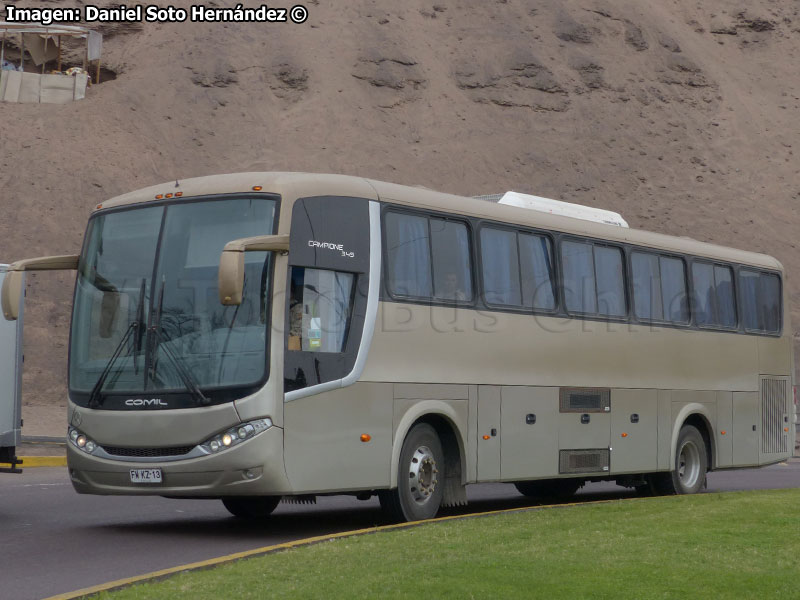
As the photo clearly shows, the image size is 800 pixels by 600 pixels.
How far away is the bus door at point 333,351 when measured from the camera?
39.7 ft

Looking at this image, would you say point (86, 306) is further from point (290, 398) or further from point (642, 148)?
point (642, 148)

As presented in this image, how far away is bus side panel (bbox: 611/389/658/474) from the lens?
16641 millimetres

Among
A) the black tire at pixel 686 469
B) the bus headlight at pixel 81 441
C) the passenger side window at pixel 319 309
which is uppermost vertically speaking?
the passenger side window at pixel 319 309

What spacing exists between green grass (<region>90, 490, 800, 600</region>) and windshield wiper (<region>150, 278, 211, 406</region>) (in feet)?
6.67

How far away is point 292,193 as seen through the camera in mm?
12312

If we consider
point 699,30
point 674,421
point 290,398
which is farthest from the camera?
point 699,30

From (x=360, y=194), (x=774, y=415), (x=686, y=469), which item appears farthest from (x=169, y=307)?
(x=774, y=415)

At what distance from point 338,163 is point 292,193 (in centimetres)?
3835

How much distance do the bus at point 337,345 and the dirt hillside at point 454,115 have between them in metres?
31.1

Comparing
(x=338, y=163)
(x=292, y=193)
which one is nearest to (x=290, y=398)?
(x=292, y=193)

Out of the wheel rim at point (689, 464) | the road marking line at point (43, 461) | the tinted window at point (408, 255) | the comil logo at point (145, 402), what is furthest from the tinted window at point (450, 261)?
the road marking line at point (43, 461)

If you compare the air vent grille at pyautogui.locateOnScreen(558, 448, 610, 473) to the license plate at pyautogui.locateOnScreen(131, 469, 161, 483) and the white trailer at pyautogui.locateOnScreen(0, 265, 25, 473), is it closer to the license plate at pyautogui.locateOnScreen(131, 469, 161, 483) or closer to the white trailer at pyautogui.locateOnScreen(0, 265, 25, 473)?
the license plate at pyautogui.locateOnScreen(131, 469, 161, 483)

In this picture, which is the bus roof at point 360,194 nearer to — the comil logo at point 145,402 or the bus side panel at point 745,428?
the comil logo at point 145,402

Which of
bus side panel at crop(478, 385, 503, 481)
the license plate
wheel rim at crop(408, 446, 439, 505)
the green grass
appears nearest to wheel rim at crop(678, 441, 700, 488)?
bus side panel at crop(478, 385, 503, 481)
